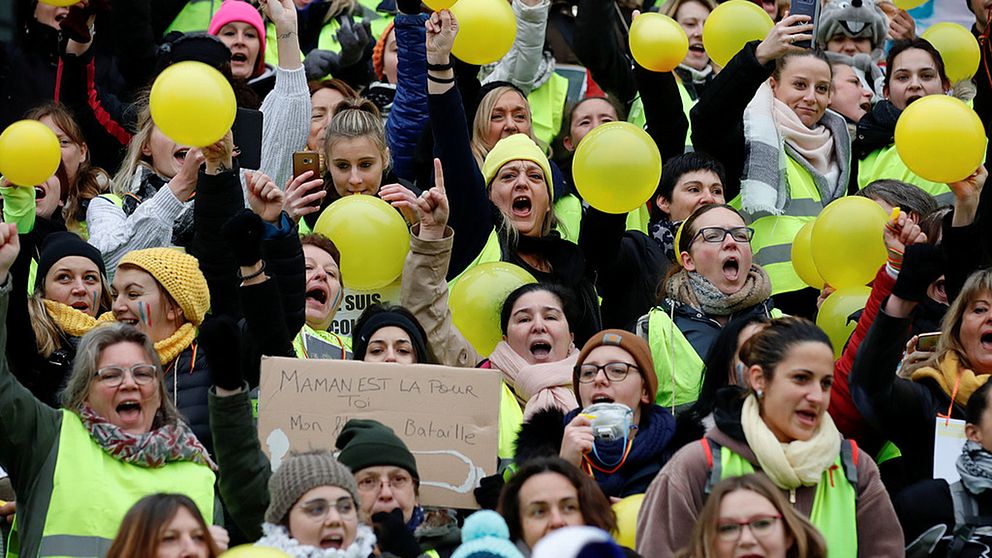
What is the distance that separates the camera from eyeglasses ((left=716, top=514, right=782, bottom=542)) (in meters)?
5.67

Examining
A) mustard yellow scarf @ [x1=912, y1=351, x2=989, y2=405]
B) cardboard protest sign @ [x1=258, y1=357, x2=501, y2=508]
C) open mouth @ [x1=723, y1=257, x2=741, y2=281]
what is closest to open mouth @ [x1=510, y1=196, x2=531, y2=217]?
open mouth @ [x1=723, y1=257, x2=741, y2=281]

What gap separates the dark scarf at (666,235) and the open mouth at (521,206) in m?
0.79

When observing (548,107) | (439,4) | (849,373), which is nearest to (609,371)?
(849,373)

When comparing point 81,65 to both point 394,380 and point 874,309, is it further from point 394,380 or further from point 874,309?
point 874,309

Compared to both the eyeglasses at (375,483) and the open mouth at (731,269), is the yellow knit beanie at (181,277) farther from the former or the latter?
the open mouth at (731,269)

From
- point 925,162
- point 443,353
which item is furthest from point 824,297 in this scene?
point 443,353

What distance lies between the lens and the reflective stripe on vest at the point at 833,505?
6125mm

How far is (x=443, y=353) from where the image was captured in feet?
25.9

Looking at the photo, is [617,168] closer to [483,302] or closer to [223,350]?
[483,302]

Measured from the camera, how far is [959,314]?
287 inches

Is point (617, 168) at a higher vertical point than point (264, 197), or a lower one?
higher

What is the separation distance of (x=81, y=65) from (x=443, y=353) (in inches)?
130

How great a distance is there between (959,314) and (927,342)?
12.2 inches

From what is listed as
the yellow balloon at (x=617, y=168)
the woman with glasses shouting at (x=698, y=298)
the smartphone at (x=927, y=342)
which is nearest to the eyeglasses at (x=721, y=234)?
the woman with glasses shouting at (x=698, y=298)
